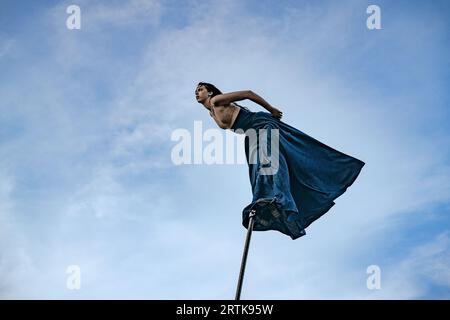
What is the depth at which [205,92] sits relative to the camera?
1439 centimetres

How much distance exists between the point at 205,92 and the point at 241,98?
938 millimetres

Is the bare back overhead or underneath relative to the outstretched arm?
underneath

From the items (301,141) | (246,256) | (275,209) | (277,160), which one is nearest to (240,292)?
(246,256)

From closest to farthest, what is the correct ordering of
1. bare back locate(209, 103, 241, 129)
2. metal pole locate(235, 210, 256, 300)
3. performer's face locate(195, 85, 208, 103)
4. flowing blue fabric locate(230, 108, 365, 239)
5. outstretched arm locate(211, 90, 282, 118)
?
metal pole locate(235, 210, 256, 300) → flowing blue fabric locate(230, 108, 365, 239) → outstretched arm locate(211, 90, 282, 118) → bare back locate(209, 103, 241, 129) → performer's face locate(195, 85, 208, 103)

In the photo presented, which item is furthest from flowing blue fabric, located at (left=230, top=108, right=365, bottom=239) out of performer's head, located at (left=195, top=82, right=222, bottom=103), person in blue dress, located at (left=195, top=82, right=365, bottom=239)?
performer's head, located at (left=195, top=82, right=222, bottom=103)

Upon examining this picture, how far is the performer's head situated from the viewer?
1436cm

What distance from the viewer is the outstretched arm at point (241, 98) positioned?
1374 cm

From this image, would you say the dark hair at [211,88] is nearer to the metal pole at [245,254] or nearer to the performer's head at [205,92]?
the performer's head at [205,92]

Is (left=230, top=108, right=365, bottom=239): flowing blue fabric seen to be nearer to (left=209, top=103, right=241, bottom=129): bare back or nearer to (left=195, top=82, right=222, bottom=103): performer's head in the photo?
(left=209, top=103, right=241, bottom=129): bare back

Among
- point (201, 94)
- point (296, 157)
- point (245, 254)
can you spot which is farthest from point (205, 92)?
point (245, 254)

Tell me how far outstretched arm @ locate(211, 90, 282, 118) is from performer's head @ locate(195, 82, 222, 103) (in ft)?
1.37

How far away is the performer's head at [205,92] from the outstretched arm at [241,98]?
417mm

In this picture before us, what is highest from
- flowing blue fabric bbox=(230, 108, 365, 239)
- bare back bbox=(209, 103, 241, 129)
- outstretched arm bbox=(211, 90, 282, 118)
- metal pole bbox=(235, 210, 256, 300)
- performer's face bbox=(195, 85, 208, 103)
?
performer's face bbox=(195, 85, 208, 103)
